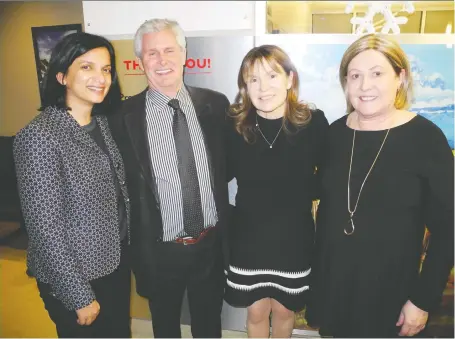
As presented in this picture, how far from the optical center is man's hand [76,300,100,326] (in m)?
1.39

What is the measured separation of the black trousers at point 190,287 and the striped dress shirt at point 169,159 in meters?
0.10

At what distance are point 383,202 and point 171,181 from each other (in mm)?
894

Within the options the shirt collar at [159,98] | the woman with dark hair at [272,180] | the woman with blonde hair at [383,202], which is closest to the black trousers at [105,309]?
the woman with dark hair at [272,180]

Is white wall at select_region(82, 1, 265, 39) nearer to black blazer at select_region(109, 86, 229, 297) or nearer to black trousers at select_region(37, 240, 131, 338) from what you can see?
black blazer at select_region(109, 86, 229, 297)

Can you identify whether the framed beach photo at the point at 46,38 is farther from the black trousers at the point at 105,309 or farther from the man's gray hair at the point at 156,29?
the black trousers at the point at 105,309

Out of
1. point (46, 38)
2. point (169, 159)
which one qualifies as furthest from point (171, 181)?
point (46, 38)

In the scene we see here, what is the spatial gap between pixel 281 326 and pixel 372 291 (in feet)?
1.71

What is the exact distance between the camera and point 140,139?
1.64 m

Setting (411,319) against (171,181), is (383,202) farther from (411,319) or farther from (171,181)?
(171,181)

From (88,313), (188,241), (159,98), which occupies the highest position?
(159,98)

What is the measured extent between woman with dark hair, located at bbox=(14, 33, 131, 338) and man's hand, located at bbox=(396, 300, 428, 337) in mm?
1207

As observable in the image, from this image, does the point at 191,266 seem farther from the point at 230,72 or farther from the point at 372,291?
the point at 230,72

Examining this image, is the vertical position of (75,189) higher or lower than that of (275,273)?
higher

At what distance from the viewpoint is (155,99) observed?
1.68 m
